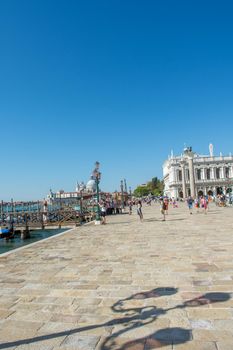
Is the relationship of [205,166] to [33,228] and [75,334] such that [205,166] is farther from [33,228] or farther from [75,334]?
[75,334]

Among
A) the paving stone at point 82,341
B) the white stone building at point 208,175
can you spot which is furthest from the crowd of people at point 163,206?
the white stone building at point 208,175

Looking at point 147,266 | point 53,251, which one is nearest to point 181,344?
point 147,266

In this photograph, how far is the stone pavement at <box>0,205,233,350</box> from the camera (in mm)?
3354

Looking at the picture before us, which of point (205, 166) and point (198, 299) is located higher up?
point (205, 166)

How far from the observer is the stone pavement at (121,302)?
3.35 m

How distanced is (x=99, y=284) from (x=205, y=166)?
3515 inches

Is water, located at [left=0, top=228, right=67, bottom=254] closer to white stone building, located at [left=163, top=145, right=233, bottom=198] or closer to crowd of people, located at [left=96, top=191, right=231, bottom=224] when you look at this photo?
crowd of people, located at [left=96, top=191, right=231, bottom=224]

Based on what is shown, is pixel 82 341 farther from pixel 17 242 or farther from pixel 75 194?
pixel 75 194

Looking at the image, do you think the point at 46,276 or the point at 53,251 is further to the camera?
the point at 53,251

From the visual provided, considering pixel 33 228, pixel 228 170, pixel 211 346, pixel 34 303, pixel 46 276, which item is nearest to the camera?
pixel 211 346

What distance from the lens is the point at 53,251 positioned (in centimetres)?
977

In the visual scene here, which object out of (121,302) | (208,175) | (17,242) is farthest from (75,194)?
(121,302)

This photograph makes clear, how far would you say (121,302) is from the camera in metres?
4.49

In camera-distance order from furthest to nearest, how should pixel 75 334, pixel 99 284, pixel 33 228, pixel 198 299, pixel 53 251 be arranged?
pixel 33 228 < pixel 53 251 < pixel 99 284 < pixel 198 299 < pixel 75 334
